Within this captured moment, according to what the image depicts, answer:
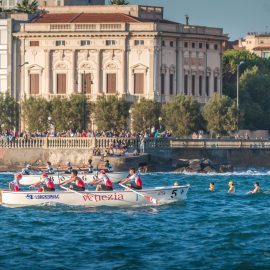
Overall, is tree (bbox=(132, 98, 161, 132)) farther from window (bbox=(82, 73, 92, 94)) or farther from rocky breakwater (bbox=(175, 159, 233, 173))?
rocky breakwater (bbox=(175, 159, 233, 173))

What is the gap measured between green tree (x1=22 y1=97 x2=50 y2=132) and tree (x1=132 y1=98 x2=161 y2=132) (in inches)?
265

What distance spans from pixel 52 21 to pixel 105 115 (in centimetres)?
1354

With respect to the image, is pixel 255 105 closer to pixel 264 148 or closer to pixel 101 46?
pixel 101 46

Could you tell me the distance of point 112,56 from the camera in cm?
15312

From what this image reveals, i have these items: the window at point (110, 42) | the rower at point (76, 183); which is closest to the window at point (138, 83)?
the window at point (110, 42)

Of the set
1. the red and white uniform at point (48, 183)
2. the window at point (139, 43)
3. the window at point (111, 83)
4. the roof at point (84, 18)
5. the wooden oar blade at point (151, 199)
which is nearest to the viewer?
the wooden oar blade at point (151, 199)

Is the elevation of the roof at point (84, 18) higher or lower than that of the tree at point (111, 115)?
higher

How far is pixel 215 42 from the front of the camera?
159 meters

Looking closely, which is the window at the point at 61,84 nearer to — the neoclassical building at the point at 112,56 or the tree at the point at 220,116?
the neoclassical building at the point at 112,56

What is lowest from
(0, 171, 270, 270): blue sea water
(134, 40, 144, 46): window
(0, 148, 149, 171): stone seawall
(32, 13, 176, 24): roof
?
(0, 171, 270, 270): blue sea water

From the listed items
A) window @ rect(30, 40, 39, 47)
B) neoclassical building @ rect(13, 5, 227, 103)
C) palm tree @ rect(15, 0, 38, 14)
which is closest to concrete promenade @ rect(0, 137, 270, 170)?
neoclassical building @ rect(13, 5, 227, 103)

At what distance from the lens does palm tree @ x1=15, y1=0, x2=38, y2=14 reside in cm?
16125

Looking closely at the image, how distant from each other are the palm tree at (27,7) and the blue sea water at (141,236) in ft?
224

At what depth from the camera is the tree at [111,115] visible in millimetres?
145375
